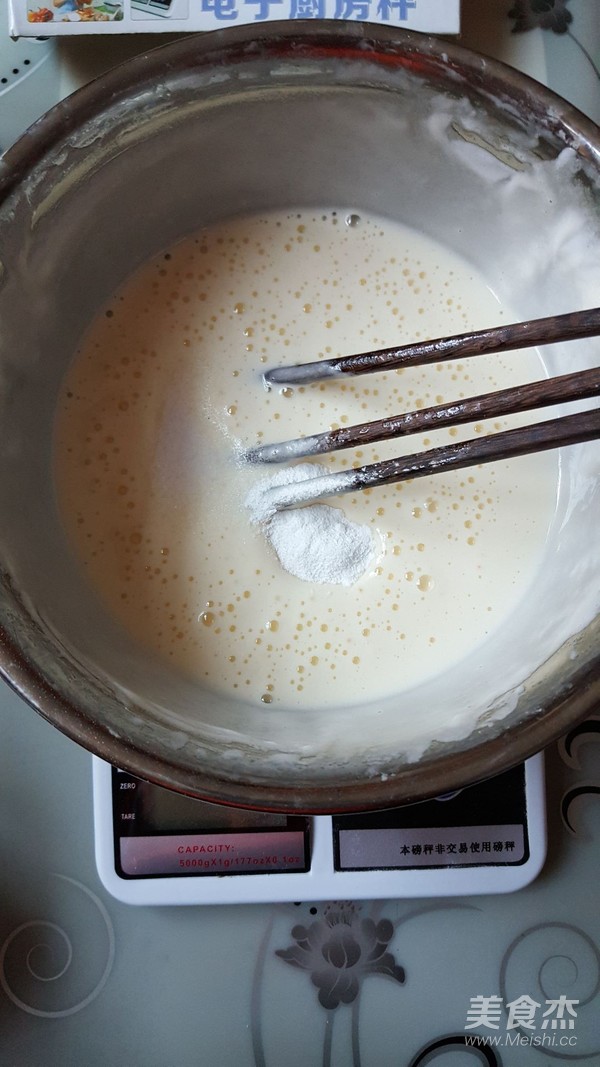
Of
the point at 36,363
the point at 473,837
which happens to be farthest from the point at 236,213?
the point at 473,837

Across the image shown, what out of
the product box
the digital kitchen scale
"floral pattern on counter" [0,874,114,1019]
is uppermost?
the product box

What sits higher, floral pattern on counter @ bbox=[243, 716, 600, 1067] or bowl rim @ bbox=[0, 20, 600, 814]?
bowl rim @ bbox=[0, 20, 600, 814]

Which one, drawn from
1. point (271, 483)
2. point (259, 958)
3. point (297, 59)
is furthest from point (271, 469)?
point (259, 958)

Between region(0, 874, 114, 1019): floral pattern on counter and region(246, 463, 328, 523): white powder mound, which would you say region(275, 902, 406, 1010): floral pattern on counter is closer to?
region(0, 874, 114, 1019): floral pattern on counter

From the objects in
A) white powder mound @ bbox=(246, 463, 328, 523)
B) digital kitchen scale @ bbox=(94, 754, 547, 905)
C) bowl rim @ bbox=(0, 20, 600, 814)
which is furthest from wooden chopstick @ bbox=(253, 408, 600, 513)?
digital kitchen scale @ bbox=(94, 754, 547, 905)

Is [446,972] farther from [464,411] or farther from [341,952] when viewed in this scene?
[464,411]

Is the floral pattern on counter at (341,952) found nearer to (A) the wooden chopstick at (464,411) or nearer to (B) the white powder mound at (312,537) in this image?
(B) the white powder mound at (312,537)

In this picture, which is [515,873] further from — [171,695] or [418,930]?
[171,695]
